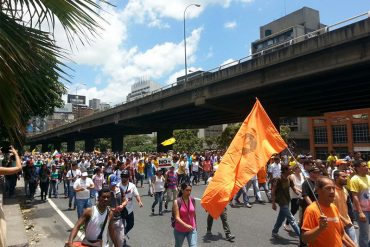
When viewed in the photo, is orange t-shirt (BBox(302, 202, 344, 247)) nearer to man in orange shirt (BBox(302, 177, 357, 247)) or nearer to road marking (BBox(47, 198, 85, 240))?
man in orange shirt (BBox(302, 177, 357, 247))

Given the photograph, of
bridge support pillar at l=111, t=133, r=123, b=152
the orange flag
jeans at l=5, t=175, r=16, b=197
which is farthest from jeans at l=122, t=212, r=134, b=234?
bridge support pillar at l=111, t=133, r=123, b=152

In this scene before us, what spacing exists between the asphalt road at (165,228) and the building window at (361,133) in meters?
44.0

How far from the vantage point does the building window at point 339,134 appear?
5434 centimetres

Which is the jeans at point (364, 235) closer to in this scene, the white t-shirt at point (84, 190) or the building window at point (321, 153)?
the white t-shirt at point (84, 190)

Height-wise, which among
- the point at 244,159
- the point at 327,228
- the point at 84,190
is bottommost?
the point at 84,190

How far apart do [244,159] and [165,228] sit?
510 centimetres

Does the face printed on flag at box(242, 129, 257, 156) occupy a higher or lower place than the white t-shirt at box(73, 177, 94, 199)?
higher

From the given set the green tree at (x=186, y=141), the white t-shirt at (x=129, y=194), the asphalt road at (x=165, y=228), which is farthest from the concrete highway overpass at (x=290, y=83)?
the green tree at (x=186, y=141)

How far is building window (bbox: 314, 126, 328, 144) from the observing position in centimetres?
5784

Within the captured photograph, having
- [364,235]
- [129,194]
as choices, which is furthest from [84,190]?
[364,235]

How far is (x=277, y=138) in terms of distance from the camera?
5480mm

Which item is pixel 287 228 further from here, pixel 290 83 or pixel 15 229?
pixel 290 83

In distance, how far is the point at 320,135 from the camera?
5884 cm

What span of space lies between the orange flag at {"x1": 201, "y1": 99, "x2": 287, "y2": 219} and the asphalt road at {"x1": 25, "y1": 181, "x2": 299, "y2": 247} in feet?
9.97
